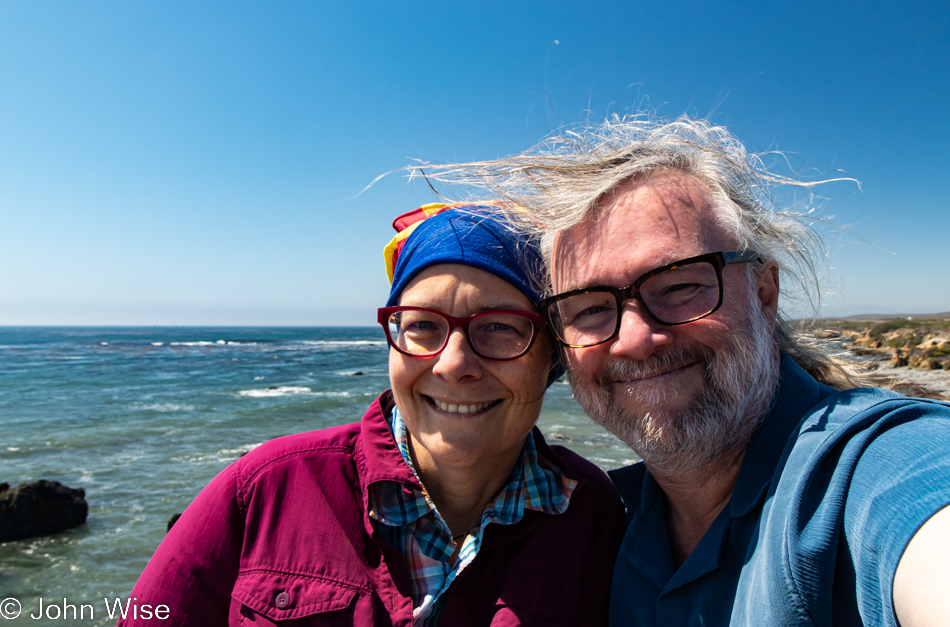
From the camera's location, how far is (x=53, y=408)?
722 inches

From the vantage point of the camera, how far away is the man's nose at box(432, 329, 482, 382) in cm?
194

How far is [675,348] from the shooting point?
1781mm

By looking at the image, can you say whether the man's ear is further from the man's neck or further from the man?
the man's neck

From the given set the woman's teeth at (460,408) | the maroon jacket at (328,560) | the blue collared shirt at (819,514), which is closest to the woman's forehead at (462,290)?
the woman's teeth at (460,408)

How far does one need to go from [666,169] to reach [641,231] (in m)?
0.33

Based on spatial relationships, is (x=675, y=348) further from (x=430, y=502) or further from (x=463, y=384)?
(x=430, y=502)

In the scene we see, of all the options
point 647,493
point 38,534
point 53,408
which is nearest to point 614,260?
point 647,493

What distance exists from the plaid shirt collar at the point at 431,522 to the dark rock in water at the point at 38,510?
8.07 metres

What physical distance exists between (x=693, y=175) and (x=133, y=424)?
18.0 m

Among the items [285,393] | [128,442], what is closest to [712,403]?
[128,442]

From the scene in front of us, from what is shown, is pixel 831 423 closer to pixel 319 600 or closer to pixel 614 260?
pixel 614 260

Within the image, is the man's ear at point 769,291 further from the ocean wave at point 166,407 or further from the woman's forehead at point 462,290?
the ocean wave at point 166,407

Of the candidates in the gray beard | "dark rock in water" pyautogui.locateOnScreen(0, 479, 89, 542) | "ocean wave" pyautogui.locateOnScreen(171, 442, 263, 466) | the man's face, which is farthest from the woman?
"ocean wave" pyautogui.locateOnScreen(171, 442, 263, 466)

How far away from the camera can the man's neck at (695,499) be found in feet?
6.00
